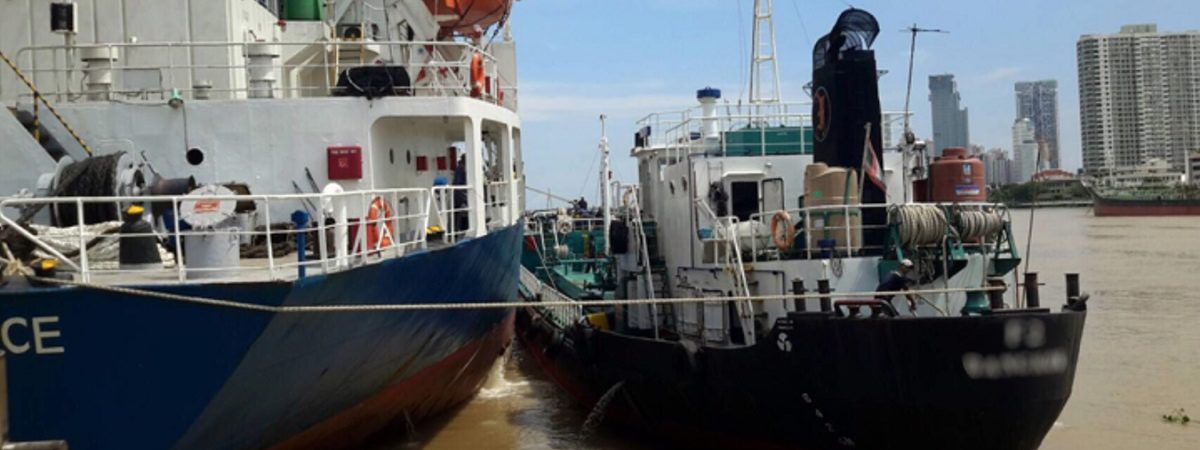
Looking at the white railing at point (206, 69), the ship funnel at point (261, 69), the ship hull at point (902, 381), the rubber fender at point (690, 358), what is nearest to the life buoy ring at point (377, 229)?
the white railing at point (206, 69)

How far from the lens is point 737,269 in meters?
11.7

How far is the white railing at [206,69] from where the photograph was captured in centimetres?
1201

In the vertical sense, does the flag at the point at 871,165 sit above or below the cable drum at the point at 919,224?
above

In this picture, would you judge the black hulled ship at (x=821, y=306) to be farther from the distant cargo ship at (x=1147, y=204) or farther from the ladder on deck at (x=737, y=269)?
the distant cargo ship at (x=1147, y=204)

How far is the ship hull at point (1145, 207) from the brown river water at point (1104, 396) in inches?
1984

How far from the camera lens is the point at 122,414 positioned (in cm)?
789

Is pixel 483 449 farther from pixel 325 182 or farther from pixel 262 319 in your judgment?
pixel 262 319

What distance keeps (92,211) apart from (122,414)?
2.68m

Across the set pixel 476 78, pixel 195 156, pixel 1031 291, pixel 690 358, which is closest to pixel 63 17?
pixel 195 156

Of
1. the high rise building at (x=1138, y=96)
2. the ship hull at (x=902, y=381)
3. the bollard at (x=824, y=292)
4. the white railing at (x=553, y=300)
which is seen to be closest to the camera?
the ship hull at (x=902, y=381)

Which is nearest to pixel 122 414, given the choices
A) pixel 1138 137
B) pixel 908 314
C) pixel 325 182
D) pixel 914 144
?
pixel 325 182

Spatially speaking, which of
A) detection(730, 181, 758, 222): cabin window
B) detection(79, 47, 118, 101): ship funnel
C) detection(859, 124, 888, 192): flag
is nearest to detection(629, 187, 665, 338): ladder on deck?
detection(730, 181, 758, 222): cabin window

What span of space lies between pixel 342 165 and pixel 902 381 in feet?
19.8

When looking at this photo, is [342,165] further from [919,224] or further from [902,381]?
[902,381]
